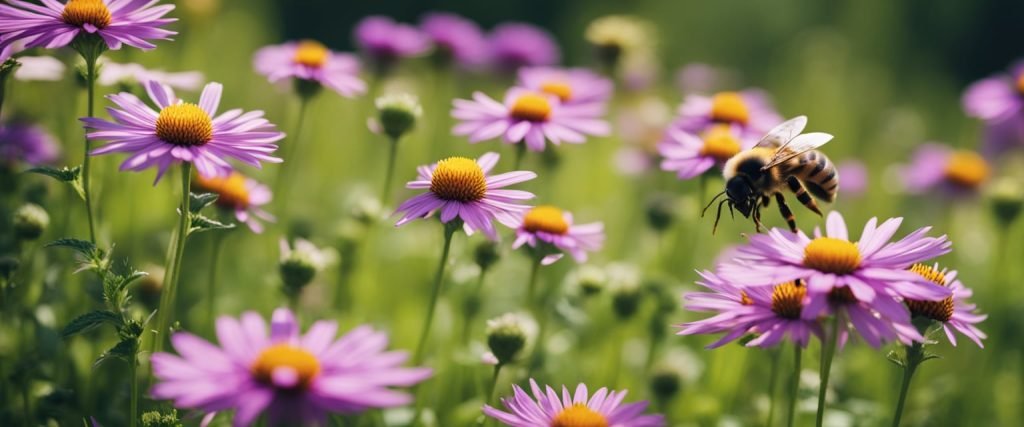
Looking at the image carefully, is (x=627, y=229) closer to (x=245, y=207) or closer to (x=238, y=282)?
(x=238, y=282)

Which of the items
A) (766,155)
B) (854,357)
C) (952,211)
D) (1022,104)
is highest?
(1022,104)

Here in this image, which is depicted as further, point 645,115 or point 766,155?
point 645,115

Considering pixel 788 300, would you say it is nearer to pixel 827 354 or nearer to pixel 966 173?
pixel 827 354

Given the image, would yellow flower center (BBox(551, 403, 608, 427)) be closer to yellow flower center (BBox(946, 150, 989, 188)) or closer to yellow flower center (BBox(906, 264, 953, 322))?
yellow flower center (BBox(906, 264, 953, 322))

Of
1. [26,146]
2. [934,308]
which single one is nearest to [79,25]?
[26,146]

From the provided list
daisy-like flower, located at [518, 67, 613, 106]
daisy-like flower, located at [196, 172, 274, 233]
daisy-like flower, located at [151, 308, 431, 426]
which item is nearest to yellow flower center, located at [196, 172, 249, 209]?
daisy-like flower, located at [196, 172, 274, 233]

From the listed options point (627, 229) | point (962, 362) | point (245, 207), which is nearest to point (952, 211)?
point (962, 362)
